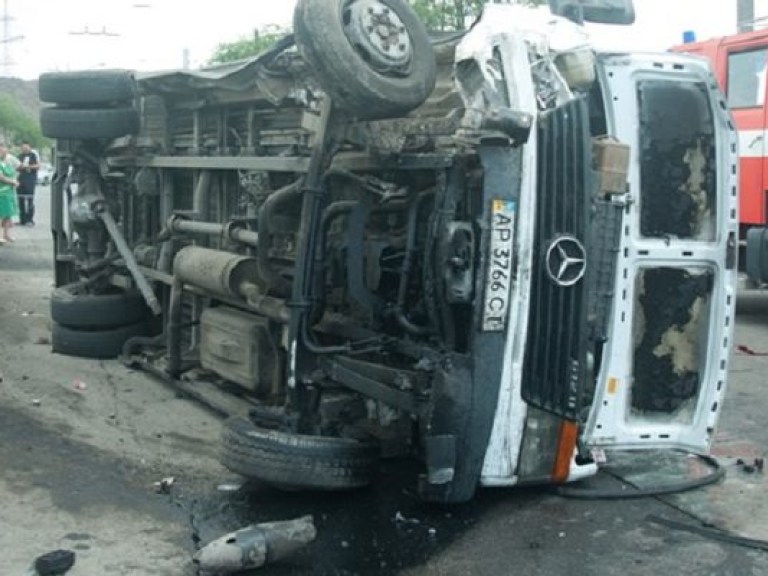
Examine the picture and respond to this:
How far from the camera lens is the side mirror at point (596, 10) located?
4.51m

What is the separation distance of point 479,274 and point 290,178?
193 cm

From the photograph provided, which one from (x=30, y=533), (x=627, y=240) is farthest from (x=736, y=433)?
(x=30, y=533)

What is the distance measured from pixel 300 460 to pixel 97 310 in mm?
3577

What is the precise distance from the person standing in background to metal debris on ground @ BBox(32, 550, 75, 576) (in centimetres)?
1764

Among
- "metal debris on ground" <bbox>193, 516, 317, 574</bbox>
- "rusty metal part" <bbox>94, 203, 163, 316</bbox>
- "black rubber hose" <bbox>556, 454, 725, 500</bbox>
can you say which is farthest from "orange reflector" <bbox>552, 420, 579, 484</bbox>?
"rusty metal part" <bbox>94, 203, 163, 316</bbox>

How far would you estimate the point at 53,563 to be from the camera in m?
3.69

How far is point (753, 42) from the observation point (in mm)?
9930

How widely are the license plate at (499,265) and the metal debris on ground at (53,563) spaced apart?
177 cm

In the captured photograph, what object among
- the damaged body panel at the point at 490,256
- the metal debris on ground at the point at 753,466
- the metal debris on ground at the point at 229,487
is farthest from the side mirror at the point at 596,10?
the metal debris on ground at the point at 229,487

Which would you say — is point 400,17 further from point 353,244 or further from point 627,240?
point 627,240

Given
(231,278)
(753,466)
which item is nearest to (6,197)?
(231,278)

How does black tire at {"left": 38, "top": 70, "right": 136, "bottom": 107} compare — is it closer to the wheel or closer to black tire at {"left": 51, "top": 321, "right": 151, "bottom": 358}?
black tire at {"left": 51, "top": 321, "right": 151, "bottom": 358}

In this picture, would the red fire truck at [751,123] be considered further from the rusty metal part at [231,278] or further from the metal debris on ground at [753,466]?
the rusty metal part at [231,278]

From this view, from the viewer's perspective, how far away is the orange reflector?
426 cm
